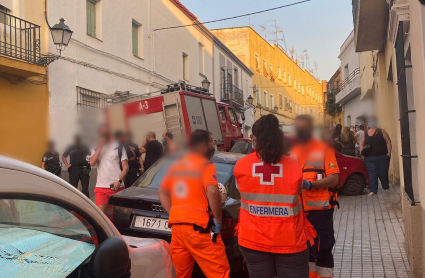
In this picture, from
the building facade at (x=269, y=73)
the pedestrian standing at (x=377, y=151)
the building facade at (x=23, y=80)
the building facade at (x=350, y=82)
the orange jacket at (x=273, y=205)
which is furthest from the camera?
the building facade at (x=269, y=73)

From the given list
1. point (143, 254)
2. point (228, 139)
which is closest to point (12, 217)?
point (143, 254)

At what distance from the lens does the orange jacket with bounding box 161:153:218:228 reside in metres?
3.48

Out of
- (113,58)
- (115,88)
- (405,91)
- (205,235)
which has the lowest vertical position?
(205,235)

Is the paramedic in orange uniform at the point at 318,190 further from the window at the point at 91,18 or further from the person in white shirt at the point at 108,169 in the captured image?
the window at the point at 91,18

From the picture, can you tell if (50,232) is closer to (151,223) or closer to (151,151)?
(151,223)

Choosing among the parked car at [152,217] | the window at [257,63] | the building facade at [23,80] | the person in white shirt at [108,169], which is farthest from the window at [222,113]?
the window at [257,63]

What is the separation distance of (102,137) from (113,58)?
8.97 meters

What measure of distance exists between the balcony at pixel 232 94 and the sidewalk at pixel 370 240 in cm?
1765

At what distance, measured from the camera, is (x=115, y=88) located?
14.7 metres

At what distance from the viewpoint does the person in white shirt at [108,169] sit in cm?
598

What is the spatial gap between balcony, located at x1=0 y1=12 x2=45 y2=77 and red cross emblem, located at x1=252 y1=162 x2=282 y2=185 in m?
8.31

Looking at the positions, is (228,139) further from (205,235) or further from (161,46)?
(205,235)

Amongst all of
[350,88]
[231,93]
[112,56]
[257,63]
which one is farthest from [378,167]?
[257,63]

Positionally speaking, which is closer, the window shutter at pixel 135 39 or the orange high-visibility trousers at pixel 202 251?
the orange high-visibility trousers at pixel 202 251
